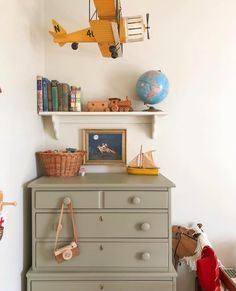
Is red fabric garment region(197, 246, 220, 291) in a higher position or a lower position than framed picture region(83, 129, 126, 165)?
lower

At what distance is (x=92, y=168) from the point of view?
225 cm

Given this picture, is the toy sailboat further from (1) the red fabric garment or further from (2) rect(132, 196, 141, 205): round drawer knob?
(1) the red fabric garment

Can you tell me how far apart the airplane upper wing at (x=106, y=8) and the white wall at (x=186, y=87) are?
0.64 meters

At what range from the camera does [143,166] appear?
210cm

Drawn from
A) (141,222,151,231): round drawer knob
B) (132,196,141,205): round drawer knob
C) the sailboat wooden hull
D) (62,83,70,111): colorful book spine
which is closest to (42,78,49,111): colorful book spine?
(62,83,70,111): colorful book spine

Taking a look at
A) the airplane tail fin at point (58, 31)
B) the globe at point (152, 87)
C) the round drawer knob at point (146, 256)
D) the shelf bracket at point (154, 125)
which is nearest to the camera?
the round drawer knob at point (146, 256)

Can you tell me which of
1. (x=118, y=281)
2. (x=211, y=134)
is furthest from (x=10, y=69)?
(x=211, y=134)

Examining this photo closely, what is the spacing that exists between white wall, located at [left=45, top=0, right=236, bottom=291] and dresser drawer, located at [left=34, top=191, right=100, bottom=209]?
0.57 m

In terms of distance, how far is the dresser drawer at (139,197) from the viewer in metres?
1.75

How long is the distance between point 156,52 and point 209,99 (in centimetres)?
50

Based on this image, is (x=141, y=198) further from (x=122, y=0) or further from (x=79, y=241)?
(x=122, y=0)

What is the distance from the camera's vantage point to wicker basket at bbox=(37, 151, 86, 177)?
1.98 meters

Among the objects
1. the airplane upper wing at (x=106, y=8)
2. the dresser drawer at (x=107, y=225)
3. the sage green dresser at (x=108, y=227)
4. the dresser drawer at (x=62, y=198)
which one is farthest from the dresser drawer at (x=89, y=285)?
the airplane upper wing at (x=106, y=8)

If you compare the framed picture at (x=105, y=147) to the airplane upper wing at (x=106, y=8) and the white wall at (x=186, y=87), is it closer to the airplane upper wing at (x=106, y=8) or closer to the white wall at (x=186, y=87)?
the white wall at (x=186, y=87)
